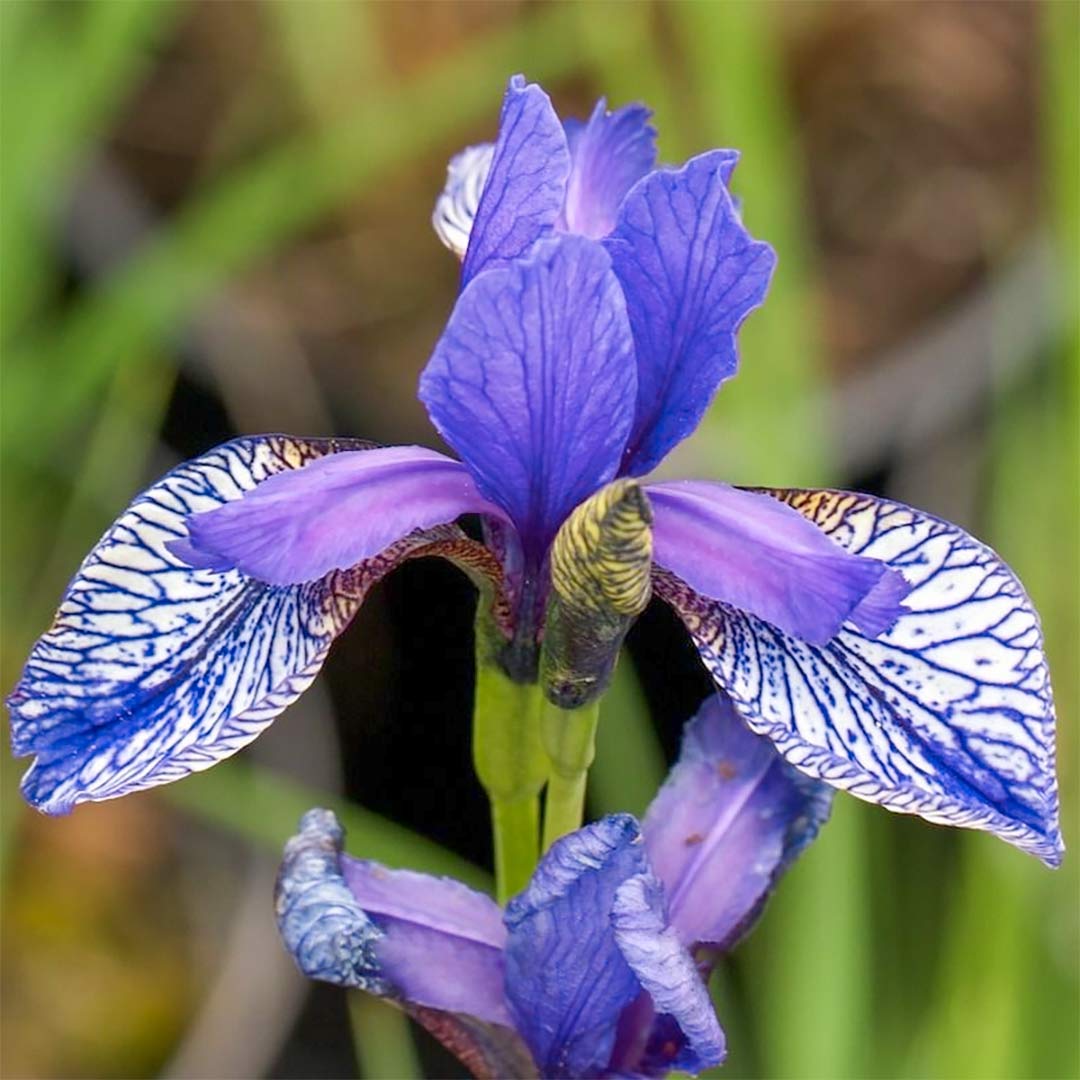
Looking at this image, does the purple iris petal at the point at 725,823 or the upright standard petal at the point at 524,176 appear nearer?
the upright standard petal at the point at 524,176

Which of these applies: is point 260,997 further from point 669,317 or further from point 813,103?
point 813,103

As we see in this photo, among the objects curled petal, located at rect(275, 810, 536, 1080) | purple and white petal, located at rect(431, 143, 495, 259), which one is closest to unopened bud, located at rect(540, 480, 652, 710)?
curled petal, located at rect(275, 810, 536, 1080)

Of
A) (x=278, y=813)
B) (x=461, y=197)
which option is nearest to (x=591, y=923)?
(x=461, y=197)

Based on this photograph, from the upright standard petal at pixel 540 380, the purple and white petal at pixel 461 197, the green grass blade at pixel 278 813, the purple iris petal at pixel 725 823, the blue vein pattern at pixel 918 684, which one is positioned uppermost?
the purple and white petal at pixel 461 197

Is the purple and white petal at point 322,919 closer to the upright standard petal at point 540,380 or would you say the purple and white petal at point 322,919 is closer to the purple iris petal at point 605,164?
the upright standard petal at point 540,380

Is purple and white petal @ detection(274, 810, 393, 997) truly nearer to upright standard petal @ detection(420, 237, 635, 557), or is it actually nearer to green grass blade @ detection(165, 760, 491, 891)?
upright standard petal @ detection(420, 237, 635, 557)

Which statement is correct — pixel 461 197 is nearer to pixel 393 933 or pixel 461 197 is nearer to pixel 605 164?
pixel 605 164

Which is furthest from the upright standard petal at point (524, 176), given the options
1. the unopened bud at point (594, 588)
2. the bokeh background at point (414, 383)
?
the bokeh background at point (414, 383)

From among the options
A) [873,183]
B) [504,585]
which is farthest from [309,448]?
[873,183]
